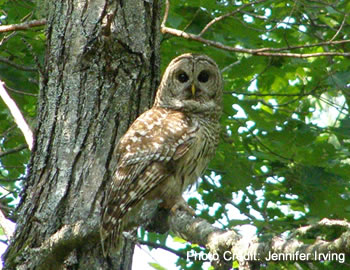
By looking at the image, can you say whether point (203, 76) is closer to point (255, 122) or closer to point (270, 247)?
point (255, 122)

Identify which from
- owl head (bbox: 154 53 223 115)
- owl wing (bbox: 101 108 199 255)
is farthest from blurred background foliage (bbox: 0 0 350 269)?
owl wing (bbox: 101 108 199 255)

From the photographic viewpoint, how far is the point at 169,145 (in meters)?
3.77

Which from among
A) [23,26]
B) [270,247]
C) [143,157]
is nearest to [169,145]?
[143,157]

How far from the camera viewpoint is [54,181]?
317 cm

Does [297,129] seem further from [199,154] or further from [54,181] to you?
[54,181]

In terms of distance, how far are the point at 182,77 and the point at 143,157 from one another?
938mm

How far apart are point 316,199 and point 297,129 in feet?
1.72

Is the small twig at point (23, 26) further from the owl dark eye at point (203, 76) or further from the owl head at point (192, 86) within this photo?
the owl dark eye at point (203, 76)

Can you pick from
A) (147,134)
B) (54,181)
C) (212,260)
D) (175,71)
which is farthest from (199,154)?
(212,260)

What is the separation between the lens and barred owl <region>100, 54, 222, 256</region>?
334cm

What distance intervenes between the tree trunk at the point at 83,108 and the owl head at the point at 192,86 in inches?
28.1

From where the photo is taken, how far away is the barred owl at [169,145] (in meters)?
3.34

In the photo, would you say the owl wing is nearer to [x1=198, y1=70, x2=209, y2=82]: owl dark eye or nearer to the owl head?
the owl head

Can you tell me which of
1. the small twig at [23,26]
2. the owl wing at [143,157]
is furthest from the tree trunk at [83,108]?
the small twig at [23,26]
